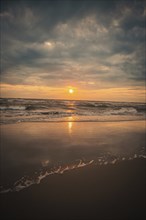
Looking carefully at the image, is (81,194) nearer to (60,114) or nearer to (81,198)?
(81,198)

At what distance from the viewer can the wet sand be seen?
3064 millimetres

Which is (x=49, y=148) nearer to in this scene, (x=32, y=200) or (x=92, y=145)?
(x=92, y=145)

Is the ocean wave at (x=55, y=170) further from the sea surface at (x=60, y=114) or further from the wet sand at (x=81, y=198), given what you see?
the sea surface at (x=60, y=114)

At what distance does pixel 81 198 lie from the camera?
3488mm

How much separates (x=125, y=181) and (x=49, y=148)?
11.4 ft

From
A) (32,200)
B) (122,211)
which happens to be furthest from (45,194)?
(122,211)

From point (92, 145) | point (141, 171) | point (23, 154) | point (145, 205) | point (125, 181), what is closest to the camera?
point (145, 205)

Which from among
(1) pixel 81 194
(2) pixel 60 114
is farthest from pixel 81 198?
(2) pixel 60 114

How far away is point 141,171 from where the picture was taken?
4.75m

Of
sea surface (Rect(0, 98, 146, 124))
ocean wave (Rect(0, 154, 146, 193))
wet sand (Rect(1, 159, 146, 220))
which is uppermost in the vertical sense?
sea surface (Rect(0, 98, 146, 124))

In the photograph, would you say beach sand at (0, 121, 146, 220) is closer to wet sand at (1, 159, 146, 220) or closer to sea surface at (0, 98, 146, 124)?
wet sand at (1, 159, 146, 220)

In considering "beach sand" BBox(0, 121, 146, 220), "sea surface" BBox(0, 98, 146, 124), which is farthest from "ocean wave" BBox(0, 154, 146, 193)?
"sea surface" BBox(0, 98, 146, 124)

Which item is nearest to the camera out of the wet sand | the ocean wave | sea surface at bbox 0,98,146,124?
the wet sand

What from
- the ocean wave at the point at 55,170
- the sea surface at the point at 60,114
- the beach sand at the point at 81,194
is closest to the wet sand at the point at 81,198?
the beach sand at the point at 81,194
